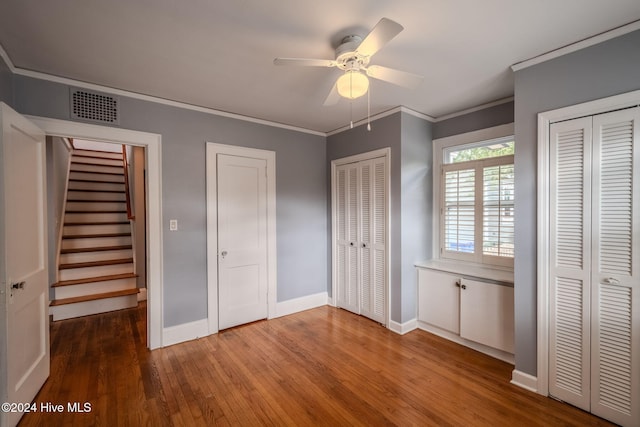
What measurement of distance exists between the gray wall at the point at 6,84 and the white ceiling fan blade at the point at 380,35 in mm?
2491

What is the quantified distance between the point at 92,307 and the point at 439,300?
172 inches

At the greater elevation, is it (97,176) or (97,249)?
(97,176)

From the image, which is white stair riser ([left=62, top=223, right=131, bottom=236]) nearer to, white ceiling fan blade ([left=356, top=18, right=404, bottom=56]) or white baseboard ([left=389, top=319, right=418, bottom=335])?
white baseboard ([left=389, top=319, right=418, bottom=335])

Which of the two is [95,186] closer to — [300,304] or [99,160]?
[99,160]

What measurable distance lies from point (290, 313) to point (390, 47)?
3.19 m

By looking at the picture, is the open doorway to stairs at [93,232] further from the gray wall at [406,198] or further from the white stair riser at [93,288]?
the gray wall at [406,198]

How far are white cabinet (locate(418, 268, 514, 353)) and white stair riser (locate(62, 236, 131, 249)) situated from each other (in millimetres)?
4594

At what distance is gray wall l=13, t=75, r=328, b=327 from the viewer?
2.69 meters

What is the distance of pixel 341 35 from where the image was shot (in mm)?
1802

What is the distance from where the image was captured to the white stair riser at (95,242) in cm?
414

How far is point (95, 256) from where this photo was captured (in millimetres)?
4180

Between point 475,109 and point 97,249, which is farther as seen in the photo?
point 97,249

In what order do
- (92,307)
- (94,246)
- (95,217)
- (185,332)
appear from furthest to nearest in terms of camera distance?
(95,217) < (94,246) < (92,307) < (185,332)

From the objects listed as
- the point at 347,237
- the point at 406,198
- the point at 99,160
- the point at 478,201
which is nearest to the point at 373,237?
the point at 347,237
